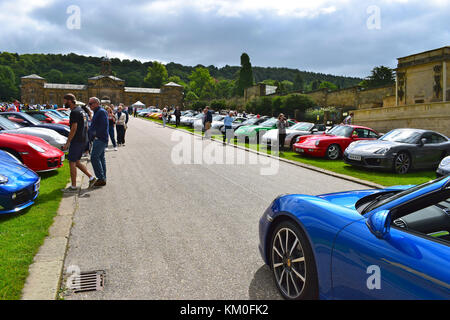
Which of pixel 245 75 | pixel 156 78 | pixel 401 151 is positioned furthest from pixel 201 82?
pixel 401 151

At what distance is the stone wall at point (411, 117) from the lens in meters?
22.7

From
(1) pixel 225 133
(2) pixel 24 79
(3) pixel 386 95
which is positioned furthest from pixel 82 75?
(1) pixel 225 133

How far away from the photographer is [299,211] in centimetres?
296

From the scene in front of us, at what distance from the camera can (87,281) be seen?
3350 mm

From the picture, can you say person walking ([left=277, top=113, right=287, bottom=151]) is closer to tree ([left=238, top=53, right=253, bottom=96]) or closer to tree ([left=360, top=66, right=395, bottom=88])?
tree ([left=360, top=66, right=395, bottom=88])

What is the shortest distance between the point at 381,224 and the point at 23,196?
5.08 metres

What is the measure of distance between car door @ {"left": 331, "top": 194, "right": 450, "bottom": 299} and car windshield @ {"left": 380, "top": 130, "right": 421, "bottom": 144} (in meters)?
9.46

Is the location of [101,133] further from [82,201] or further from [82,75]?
[82,75]

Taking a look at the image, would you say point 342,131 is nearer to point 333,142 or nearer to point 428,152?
point 333,142

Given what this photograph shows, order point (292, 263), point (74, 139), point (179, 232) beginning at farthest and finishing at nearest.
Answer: point (74, 139), point (179, 232), point (292, 263)

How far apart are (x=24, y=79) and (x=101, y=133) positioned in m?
125

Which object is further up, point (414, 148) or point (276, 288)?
point (414, 148)

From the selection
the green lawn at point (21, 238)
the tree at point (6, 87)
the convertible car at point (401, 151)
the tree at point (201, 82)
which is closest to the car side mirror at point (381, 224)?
the green lawn at point (21, 238)
